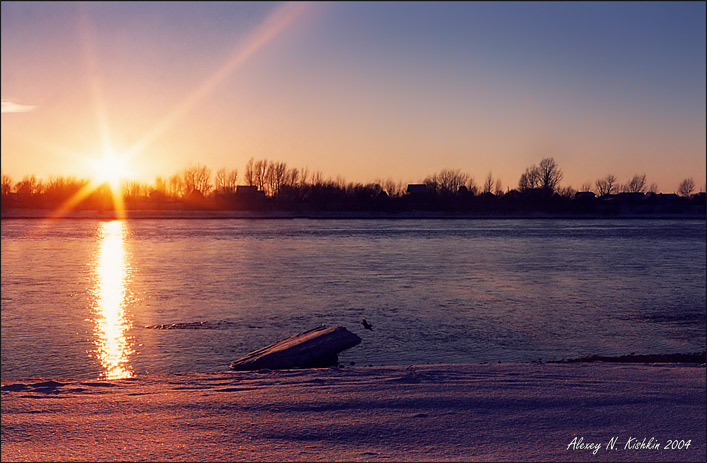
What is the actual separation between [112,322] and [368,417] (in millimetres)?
9184

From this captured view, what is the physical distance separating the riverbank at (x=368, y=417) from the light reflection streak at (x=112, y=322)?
2246 millimetres

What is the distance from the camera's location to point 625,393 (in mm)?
6098

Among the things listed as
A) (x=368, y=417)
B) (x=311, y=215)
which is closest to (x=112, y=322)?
(x=368, y=417)

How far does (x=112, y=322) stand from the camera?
42.1 ft

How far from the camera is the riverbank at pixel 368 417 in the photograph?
15.0 feet

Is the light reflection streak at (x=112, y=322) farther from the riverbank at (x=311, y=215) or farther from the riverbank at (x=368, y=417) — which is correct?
the riverbank at (x=311, y=215)

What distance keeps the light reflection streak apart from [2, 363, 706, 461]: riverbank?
2246 millimetres

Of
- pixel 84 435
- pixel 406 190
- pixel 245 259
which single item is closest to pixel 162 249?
pixel 245 259

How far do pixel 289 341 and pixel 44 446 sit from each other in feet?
16.5
